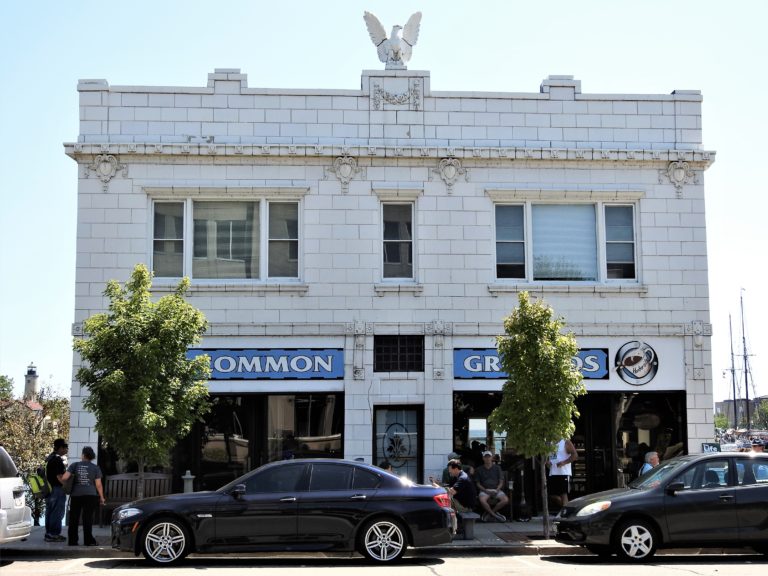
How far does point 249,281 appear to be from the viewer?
703 inches

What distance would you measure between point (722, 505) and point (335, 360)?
7403mm

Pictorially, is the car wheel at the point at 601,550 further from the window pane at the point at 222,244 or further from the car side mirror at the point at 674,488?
the window pane at the point at 222,244

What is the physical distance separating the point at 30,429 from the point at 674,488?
2550 cm

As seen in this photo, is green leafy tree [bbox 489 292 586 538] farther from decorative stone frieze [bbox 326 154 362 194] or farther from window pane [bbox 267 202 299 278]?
window pane [bbox 267 202 299 278]

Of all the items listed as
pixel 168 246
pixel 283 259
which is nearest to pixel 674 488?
pixel 283 259

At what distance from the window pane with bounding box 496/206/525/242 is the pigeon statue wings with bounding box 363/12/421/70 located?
3.40m

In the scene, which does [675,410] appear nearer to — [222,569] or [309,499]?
[309,499]

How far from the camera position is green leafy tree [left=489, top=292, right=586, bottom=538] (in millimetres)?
15031

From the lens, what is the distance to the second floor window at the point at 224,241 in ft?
58.7

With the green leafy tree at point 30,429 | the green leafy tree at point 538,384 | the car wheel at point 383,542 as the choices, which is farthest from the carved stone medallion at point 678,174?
the green leafy tree at point 30,429

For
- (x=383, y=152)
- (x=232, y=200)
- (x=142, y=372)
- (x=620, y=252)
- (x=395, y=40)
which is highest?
(x=395, y=40)

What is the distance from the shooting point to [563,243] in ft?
60.2

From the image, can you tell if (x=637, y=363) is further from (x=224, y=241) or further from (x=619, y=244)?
(x=224, y=241)

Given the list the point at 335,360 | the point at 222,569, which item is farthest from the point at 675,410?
the point at 222,569
